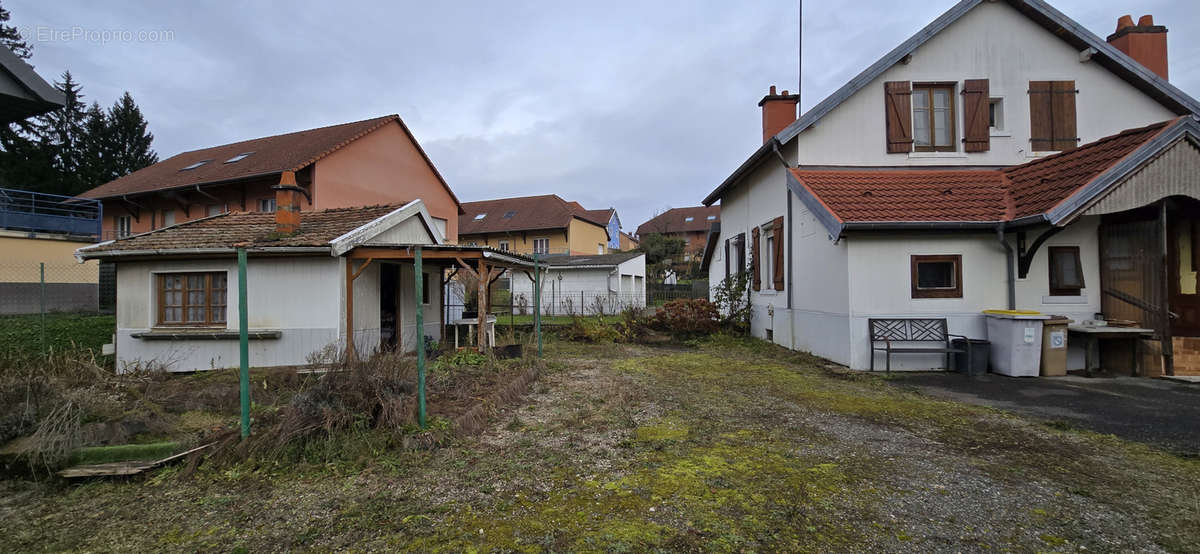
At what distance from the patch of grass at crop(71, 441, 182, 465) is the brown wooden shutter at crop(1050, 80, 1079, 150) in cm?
1616

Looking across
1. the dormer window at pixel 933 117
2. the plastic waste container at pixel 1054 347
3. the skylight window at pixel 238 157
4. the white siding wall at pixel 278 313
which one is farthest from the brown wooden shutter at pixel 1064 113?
the skylight window at pixel 238 157

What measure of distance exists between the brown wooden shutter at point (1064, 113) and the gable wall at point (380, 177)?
20.6m

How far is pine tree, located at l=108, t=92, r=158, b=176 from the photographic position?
39.9 meters

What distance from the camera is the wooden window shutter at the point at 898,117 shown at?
36.4 ft

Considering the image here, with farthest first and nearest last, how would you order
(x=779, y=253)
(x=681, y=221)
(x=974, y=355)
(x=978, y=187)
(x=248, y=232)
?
(x=681, y=221) → (x=779, y=253) → (x=978, y=187) → (x=248, y=232) → (x=974, y=355)

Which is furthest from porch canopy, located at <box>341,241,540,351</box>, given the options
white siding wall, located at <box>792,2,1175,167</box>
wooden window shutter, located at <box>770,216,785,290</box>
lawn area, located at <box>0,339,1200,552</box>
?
white siding wall, located at <box>792,2,1175,167</box>

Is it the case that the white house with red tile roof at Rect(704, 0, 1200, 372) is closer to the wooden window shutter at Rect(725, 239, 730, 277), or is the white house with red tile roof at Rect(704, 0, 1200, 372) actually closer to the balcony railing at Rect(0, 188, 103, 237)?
the wooden window shutter at Rect(725, 239, 730, 277)

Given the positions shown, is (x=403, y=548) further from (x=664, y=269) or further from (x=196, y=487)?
(x=664, y=269)

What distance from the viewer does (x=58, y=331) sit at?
13.1m

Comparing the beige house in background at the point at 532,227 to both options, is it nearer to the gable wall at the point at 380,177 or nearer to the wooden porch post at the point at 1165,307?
the gable wall at the point at 380,177

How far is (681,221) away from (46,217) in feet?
166

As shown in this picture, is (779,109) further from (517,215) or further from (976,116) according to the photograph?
(517,215)

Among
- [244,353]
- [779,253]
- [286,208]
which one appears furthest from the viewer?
[779,253]

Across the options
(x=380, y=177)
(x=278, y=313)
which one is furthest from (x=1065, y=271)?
(x=380, y=177)
